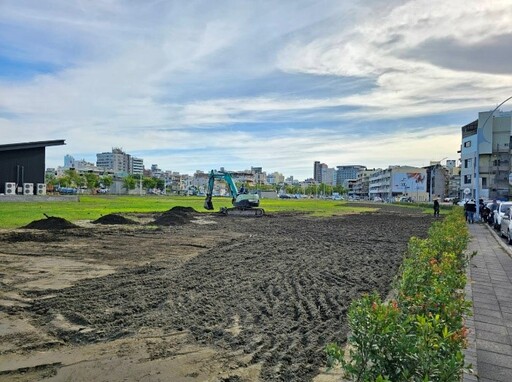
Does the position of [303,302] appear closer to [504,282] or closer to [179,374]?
[179,374]

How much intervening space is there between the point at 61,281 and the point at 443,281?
28.1 ft

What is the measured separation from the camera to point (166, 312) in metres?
7.25

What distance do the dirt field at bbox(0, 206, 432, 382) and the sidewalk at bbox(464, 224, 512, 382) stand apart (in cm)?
175

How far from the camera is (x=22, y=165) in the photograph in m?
58.8

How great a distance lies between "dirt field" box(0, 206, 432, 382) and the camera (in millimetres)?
5129

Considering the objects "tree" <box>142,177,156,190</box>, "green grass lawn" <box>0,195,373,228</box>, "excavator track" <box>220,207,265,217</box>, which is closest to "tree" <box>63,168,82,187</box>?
"tree" <box>142,177,156,190</box>

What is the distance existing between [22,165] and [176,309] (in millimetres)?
60839

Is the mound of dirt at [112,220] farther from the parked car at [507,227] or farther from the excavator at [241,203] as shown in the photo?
the parked car at [507,227]

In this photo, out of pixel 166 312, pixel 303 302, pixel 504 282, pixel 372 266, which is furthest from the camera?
pixel 372 266

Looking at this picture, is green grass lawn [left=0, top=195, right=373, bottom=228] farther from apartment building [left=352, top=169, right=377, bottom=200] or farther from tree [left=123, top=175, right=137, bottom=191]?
apartment building [left=352, top=169, right=377, bottom=200]

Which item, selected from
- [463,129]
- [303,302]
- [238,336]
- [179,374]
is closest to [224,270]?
[303,302]

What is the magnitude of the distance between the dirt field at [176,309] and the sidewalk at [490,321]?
1.75 meters

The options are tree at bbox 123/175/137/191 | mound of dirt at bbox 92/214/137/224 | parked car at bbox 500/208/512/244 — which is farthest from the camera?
tree at bbox 123/175/137/191

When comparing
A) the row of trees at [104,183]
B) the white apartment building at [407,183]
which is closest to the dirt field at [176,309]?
the row of trees at [104,183]
